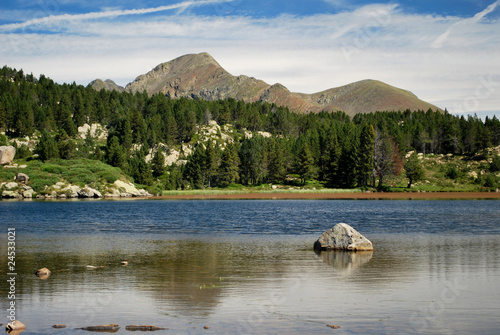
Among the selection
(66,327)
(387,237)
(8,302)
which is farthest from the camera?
(387,237)

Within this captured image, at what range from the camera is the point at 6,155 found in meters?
160

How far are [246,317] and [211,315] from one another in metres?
1.33

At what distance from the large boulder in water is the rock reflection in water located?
383 millimetres

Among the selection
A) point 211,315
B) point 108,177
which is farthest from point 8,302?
point 108,177

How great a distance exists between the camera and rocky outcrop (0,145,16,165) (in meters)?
158

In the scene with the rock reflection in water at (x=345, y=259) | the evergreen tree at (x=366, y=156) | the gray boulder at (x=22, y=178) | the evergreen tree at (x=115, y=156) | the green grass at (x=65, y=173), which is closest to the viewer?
the rock reflection in water at (x=345, y=259)

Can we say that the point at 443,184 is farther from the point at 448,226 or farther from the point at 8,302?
the point at 8,302

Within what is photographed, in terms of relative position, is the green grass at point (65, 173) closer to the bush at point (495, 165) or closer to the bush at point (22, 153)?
the bush at point (22, 153)

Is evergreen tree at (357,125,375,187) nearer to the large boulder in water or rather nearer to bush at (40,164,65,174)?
bush at (40,164,65,174)

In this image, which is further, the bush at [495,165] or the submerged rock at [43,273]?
the bush at [495,165]

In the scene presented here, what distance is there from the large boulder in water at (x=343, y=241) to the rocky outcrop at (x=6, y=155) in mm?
154200

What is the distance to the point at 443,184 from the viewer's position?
17538cm

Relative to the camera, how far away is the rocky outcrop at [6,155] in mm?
158325

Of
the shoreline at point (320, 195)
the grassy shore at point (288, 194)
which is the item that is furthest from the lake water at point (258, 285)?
the grassy shore at point (288, 194)
